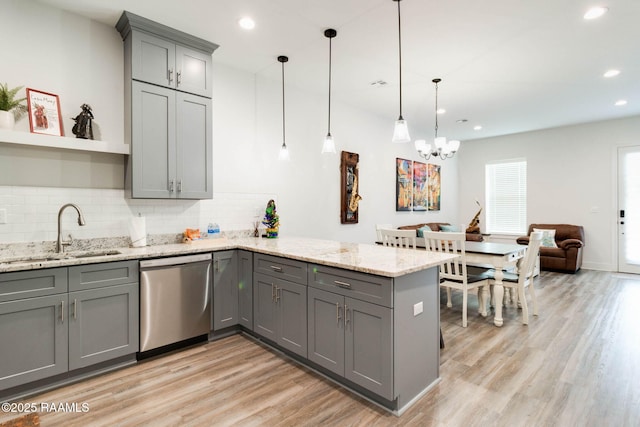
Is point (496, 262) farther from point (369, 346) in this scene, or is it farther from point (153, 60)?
point (153, 60)

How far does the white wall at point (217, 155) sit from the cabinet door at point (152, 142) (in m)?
0.27

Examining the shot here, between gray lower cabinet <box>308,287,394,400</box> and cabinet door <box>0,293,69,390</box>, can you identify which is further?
cabinet door <box>0,293,69,390</box>

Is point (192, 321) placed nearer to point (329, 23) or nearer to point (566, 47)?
point (329, 23)

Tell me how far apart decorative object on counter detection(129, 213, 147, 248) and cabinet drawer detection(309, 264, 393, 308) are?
167cm

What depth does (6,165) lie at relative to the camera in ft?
8.29

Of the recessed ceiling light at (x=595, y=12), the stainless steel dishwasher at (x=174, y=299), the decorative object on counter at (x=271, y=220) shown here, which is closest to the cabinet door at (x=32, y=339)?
the stainless steel dishwasher at (x=174, y=299)

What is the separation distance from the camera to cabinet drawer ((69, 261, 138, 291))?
2368 millimetres

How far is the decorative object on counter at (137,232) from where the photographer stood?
299 centimetres

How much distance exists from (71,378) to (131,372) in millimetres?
386

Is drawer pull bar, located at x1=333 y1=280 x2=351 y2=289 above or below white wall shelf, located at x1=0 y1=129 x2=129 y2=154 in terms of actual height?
below

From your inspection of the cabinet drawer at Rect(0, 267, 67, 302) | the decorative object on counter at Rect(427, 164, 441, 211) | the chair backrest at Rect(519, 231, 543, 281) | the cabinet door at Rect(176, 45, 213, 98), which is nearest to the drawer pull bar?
the cabinet drawer at Rect(0, 267, 67, 302)

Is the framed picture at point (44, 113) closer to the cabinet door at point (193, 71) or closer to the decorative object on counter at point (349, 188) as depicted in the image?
the cabinet door at point (193, 71)

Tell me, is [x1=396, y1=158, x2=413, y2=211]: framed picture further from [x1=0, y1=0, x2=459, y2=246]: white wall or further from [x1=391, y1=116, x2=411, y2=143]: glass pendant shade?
[x1=391, y1=116, x2=411, y2=143]: glass pendant shade

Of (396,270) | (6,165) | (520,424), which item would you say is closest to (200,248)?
(6,165)
